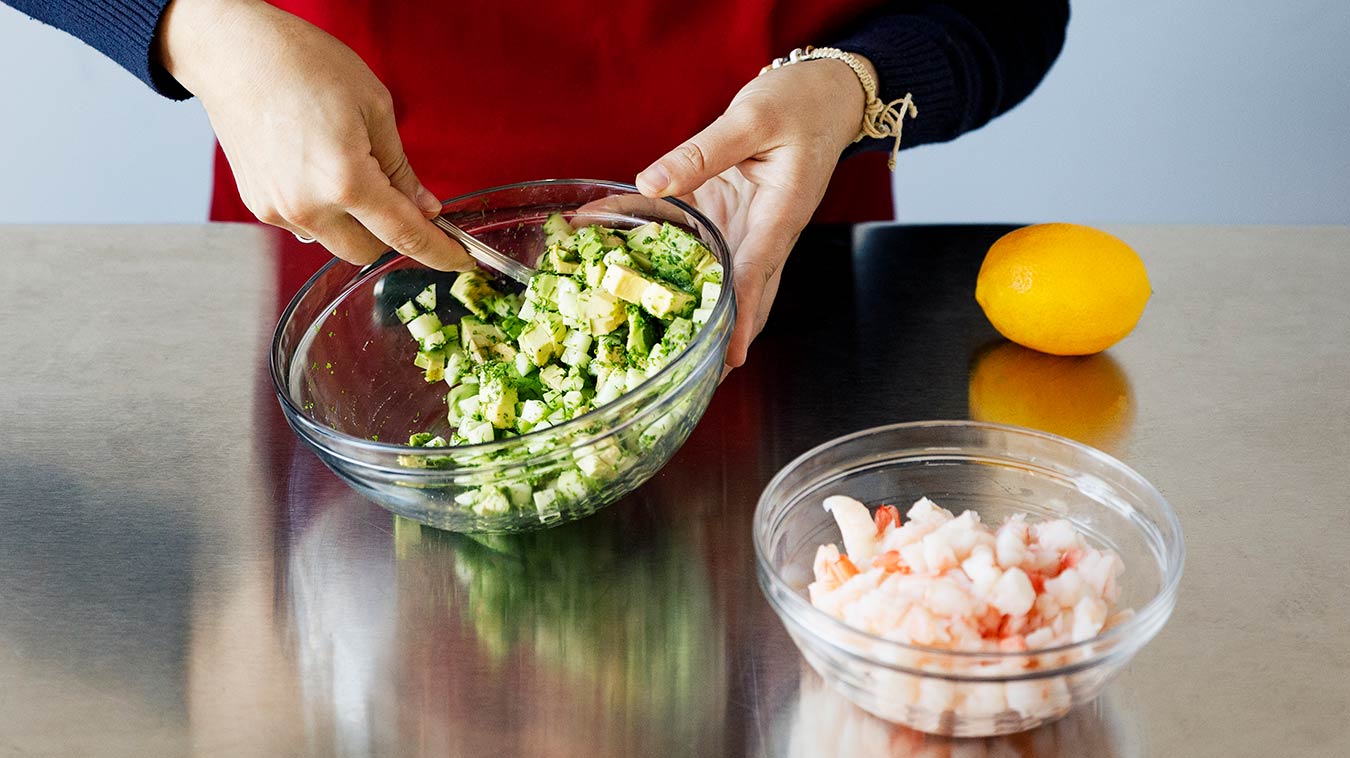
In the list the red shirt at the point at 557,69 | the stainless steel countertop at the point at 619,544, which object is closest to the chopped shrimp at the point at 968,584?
the stainless steel countertop at the point at 619,544

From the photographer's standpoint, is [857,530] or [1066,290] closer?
[857,530]

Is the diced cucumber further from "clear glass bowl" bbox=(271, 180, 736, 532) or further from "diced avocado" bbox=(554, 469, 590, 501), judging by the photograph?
"diced avocado" bbox=(554, 469, 590, 501)

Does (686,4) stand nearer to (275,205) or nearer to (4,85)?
(275,205)

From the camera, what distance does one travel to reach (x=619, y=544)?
1.06 metres

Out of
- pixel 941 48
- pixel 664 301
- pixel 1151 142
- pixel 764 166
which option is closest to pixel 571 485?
pixel 664 301

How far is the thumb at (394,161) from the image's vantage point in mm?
1102

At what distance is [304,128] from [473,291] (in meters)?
0.23

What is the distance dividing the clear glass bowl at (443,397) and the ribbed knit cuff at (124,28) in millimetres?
261

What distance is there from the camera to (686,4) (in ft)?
4.82

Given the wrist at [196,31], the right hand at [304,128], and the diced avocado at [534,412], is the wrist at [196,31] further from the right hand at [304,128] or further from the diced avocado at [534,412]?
the diced avocado at [534,412]

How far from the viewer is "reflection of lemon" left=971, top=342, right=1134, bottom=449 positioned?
3.83 feet

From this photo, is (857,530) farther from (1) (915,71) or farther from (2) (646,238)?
(1) (915,71)

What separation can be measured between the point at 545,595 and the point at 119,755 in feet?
1.07

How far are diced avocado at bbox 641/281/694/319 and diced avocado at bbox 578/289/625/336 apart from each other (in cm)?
2
